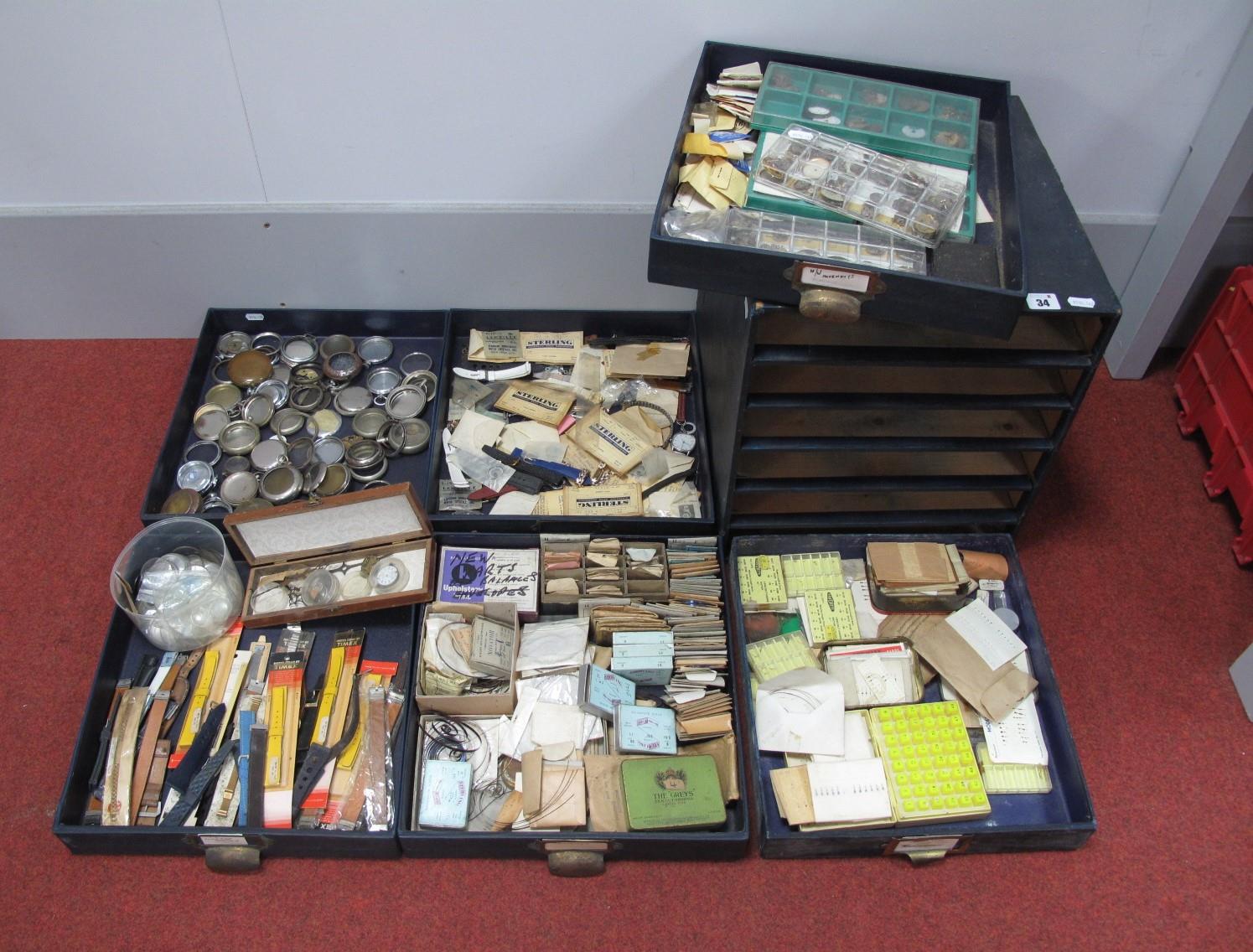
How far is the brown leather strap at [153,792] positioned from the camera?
195cm

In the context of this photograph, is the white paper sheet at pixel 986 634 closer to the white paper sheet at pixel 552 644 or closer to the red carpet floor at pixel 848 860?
the red carpet floor at pixel 848 860

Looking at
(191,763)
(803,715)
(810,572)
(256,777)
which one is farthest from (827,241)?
(191,763)

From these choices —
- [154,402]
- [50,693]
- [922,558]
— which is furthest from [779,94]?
[50,693]

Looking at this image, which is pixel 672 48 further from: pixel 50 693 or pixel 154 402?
pixel 50 693

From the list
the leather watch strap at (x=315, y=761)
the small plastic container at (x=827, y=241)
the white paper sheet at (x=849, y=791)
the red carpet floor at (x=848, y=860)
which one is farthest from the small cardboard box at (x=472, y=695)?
the small plastic container at (x=827, y=241)

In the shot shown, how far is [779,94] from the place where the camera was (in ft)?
6.54

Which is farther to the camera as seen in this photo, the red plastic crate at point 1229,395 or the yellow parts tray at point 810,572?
the red plastic crate at point 1229,395

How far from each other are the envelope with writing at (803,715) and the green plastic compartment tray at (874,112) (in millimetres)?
1095

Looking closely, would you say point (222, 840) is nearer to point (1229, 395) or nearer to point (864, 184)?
point (864, 184)

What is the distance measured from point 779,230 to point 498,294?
1105 mm

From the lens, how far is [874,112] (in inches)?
77.4

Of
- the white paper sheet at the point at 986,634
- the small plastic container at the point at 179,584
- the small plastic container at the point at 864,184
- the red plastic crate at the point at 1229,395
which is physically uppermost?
the small plastic container at the point at 864,184

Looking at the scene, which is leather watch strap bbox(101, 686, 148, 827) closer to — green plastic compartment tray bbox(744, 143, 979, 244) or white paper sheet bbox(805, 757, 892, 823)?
white paper sheet bbox(805, 757, 892, 823)

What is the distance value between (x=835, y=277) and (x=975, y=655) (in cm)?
95
